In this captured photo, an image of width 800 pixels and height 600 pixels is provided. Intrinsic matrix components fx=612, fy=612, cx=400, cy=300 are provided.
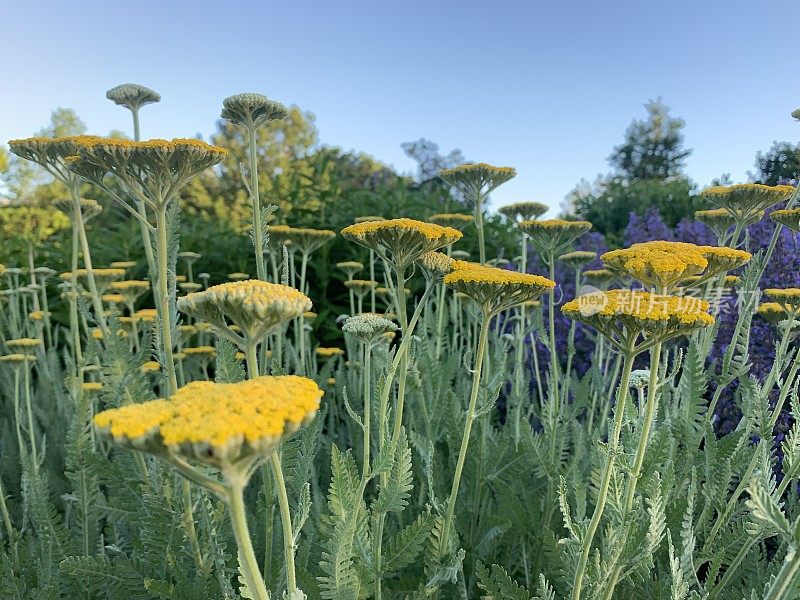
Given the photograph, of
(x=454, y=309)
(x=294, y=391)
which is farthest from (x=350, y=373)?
(x=294, y=391)

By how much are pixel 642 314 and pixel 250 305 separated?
27.1 inches

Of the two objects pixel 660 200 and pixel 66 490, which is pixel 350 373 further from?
pixel 660 200

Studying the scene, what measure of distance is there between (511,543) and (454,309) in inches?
58.7

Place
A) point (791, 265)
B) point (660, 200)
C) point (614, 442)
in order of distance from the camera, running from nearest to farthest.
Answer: point (614, 442) → point (791, 265) → point (660, 200)

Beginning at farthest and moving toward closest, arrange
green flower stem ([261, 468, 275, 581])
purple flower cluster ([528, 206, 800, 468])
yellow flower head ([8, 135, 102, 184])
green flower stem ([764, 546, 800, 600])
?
purple flower cluster ([528, 206, 800, 468]) < yellow flower head ([8, 135, 102, 184]) < green flower stem ([261, 468, 275, 581]) < green flower stem ([764, 546, 800, 600])

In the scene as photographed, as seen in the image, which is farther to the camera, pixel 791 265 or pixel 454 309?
pixel 454 309

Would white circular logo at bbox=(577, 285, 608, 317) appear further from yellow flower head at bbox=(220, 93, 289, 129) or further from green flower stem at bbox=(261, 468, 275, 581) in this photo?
yellow flower head at bbox=(220, 93, 289, 129)

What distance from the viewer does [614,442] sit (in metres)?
1.11

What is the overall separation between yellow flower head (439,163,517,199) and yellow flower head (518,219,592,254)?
0.69 feet

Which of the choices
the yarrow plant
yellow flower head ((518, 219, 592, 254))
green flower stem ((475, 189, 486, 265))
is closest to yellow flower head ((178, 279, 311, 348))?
the yarrow plant

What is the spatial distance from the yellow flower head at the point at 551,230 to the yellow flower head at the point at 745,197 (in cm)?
43

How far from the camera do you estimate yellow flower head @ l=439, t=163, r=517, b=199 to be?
7.53 ft

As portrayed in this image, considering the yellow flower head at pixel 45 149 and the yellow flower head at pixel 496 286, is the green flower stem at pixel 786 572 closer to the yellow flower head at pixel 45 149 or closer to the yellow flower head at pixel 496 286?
the yellow flower head at pixel 496 286

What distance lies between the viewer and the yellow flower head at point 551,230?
223 cm
